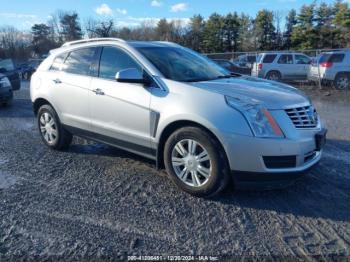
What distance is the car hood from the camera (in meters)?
3.78

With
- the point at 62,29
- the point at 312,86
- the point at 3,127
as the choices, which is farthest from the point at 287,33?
the point at 3,127

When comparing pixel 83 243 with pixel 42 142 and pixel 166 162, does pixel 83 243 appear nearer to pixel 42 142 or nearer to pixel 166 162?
pixel 166 162

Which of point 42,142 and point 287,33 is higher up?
point 287,33

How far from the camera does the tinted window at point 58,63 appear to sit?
5.70 metres

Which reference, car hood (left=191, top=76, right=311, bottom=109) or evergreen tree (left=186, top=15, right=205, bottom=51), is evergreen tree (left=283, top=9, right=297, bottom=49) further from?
car hood (left=191, top=76, right=311, bottom=109)

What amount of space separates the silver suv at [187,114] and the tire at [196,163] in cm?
1

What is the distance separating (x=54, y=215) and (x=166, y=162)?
53.3 inches

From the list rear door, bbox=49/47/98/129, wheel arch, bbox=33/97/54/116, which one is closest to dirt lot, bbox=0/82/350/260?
rear door, bbox=49/47/98/129

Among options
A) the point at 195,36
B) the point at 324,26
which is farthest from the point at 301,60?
the point at 195,36

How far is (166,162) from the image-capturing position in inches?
166

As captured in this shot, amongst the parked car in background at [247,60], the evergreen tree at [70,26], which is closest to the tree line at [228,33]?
the evergreen tree at [70,26]

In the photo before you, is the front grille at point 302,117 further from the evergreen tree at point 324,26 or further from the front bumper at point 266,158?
the evergreen tree at point 324,26

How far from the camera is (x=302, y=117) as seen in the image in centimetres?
388

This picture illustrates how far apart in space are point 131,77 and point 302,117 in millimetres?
2008
